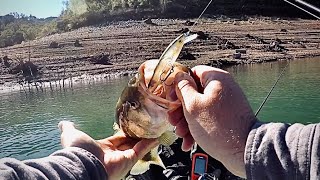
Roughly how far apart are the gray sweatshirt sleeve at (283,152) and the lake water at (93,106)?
38.6 ft

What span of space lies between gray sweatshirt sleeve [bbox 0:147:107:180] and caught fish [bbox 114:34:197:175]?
11.7 inches

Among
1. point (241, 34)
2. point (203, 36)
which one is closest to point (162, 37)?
point (203, 36)

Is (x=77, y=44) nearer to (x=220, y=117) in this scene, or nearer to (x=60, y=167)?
(x=60, y=167)

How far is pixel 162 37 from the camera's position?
28.5 metres

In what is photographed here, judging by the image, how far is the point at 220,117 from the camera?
133 centimetres

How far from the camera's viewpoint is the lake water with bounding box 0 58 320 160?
14258 mm

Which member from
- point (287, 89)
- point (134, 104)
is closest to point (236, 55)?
point (287, 89)

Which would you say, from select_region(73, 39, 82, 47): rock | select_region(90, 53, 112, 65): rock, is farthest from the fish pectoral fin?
select_region(73, 39, 82, 47): rock

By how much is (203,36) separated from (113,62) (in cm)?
574

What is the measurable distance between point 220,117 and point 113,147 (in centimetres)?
74

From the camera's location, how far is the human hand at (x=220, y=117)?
4.26 feet

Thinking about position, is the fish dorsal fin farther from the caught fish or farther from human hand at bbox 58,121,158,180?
human hand at bbox 58,121,158,180

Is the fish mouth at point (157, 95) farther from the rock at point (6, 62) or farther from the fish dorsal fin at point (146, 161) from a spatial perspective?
the rock at point (6, 62)

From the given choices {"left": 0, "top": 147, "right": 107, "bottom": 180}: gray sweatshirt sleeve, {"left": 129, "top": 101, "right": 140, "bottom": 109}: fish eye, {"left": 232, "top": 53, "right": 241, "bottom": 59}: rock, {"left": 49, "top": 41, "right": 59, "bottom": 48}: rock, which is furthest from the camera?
{"left": 49, "top": 41, "right": 59, "bottom": 48}: rock
